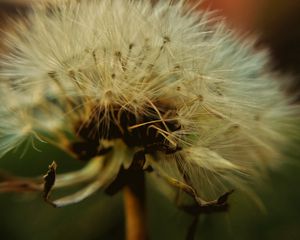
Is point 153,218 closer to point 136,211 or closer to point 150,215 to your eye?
point 150,215

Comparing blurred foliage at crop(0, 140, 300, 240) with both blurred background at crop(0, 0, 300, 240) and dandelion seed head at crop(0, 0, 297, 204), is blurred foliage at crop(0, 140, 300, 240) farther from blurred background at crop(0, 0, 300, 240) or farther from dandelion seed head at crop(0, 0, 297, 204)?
dandelion seed head at crop(0, 0, 297, 204)

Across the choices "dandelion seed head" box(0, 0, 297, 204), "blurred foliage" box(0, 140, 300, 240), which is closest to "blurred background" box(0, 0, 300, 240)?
"blurred foliage" box(0, 140, 300, 240)

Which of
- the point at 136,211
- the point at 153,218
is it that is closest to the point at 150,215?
the point at 153,218

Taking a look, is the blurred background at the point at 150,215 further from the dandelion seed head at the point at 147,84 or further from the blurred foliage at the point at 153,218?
the dandelion seed head at the point at 147,84

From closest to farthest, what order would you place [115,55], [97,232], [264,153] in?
[115,55], [264,153], [97,232]

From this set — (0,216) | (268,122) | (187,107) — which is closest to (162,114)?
(187,107)

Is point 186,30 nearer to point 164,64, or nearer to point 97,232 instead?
point 164,64

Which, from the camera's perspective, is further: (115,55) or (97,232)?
(97,232)

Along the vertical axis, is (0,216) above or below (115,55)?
below

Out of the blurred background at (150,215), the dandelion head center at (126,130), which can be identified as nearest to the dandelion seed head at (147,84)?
the dandelion head center at (126,130)
